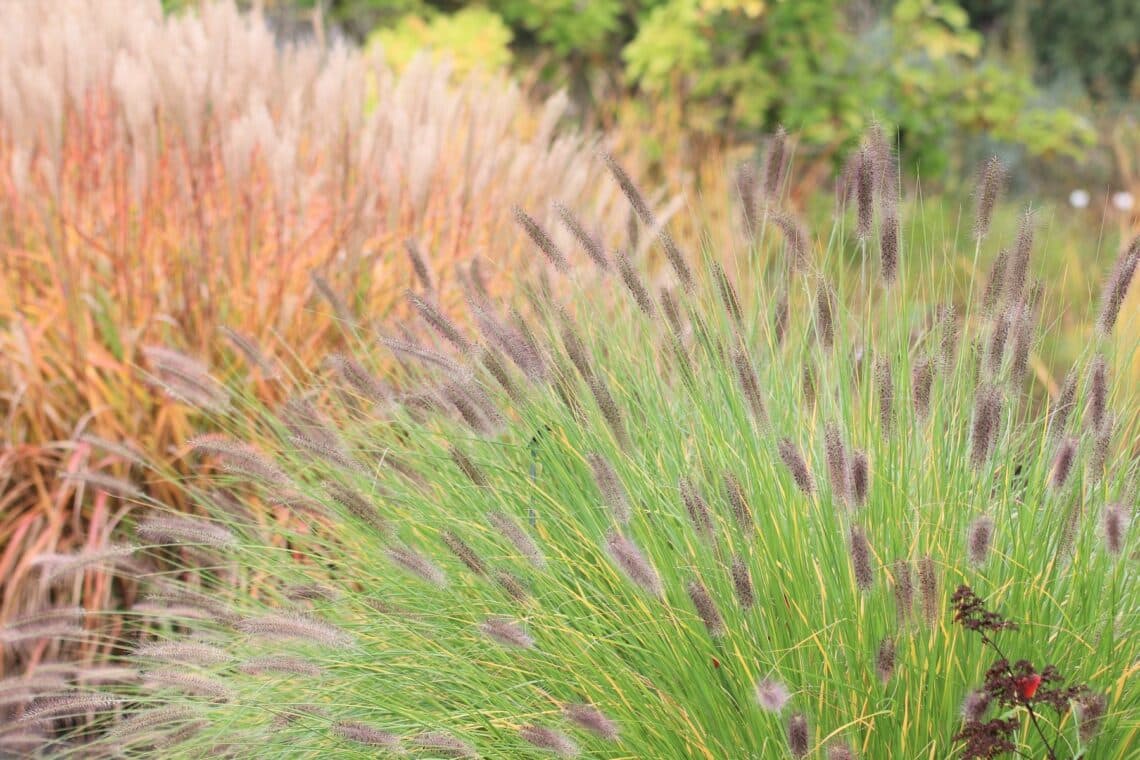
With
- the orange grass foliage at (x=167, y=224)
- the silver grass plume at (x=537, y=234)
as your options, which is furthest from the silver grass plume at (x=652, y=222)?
the orange grass foliage at (x=167, y=224)

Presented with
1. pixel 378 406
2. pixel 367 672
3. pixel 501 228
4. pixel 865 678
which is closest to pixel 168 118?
pixel 501 228

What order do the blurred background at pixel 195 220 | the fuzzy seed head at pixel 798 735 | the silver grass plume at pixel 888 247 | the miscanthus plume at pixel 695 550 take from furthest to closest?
the blurred background at pixel 195 220
the silver grass plume at pixel 888 247
the miscanthus plume at pixel 695 550
the fuzzy seed head at pixel 798 735

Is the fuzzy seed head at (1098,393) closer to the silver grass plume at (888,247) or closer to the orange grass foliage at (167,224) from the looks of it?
the silver grass plume at (888,247)

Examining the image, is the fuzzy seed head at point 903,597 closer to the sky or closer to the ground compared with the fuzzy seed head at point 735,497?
closer to the ground

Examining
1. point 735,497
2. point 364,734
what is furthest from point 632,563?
point 364,734

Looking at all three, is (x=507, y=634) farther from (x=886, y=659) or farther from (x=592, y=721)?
(x=886, y=659)

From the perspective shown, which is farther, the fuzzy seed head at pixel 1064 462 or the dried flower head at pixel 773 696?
the fuzzy seed head at pixel 1064 462

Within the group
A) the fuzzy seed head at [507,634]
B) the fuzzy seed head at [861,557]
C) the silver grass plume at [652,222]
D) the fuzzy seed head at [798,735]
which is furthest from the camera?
the silver grass plume at [652,222]

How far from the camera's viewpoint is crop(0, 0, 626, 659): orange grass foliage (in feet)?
12.0

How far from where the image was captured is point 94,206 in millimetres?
3945

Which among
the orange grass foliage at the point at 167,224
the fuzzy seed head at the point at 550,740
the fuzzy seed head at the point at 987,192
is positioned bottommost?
the orange grass foliage at the point at 167,224

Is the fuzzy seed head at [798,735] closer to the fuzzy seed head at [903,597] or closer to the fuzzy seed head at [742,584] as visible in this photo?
the fuzzy seed head at [742,584]

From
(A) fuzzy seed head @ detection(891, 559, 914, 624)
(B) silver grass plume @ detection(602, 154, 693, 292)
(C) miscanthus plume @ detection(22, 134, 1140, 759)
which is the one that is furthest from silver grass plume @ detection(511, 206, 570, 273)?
(A) fuzzy seed head @ detection(891, 559, 914, 624)

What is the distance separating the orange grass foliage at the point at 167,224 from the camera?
3.66 metres
